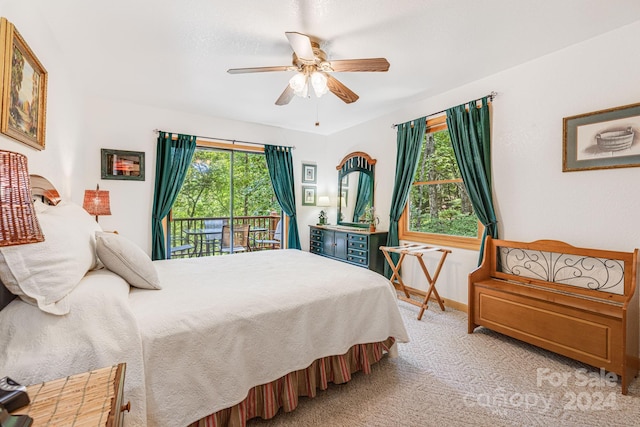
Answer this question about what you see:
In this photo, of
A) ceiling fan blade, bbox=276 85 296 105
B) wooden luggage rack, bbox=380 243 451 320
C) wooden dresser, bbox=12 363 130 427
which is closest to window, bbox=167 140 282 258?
ceiling fan blade, bbox=276 85 296 105

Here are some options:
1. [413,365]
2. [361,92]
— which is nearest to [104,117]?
[361,92]

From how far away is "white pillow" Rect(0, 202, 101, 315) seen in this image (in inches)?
43.3

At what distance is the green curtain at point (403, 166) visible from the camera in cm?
391

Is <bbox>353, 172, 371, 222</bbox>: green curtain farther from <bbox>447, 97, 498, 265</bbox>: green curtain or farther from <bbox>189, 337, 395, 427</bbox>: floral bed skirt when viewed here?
<bbox>189, 337, 395, 427</bbox>: floral bed skirt

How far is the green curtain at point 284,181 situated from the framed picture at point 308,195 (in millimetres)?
271

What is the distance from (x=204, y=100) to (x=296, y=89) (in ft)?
6.82

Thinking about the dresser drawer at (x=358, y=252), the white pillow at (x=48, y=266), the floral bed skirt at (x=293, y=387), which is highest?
the white pillow at (x=48, y=266)

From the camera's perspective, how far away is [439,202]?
383cm

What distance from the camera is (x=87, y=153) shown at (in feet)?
12.5

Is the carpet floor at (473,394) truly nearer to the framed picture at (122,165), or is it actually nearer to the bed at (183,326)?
the bed at (183,326)

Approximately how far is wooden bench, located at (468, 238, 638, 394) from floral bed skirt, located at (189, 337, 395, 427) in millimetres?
1324

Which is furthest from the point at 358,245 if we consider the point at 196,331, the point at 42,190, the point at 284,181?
the point at 42,190

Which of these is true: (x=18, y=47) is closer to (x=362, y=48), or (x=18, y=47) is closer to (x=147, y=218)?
(x=362, y=48)

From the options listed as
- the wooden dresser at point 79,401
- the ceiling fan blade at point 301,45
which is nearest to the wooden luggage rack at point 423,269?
the ceiling fan blade at point 301,45
